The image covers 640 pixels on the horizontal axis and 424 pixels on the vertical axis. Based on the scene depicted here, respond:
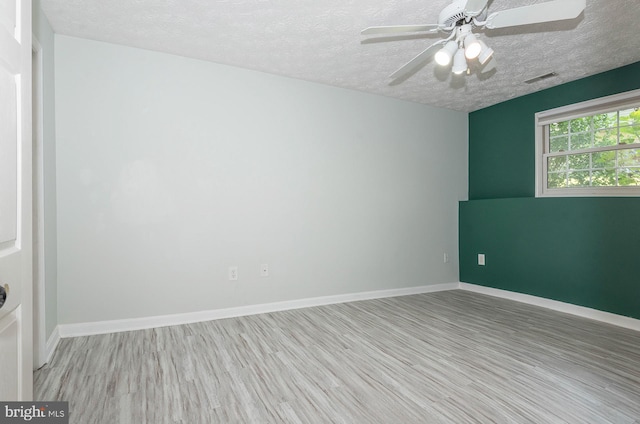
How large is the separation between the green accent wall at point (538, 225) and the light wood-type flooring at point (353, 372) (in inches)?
19.0

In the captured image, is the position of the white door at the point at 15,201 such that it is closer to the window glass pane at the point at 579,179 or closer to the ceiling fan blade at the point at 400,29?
the ceiling fan blade at the point at 400,29

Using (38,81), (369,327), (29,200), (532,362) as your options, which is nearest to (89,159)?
(38,81)

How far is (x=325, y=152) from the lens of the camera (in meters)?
3.80

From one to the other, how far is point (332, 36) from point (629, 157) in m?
3.18

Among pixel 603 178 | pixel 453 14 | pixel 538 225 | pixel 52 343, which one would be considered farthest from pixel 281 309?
pixel 603 178

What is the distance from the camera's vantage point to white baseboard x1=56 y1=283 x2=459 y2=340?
9.02 feet

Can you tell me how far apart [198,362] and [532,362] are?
7.75 ft

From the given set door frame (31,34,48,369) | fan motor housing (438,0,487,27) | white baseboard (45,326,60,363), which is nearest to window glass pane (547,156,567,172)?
fan motor housing (438,0,487,27)

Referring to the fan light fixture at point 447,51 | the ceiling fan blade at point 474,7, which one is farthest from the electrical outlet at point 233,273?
the ceiling fan blade at point 474,7

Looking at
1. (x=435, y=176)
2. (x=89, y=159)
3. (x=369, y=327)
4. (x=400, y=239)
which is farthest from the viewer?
(x=435, y=176)

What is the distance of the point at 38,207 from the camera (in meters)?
2.25

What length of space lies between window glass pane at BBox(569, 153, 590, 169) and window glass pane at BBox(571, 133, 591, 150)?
0.31ft

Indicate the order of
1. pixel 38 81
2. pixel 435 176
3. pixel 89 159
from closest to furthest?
pixel 38 81
pixel 89 159
pixel 435 176

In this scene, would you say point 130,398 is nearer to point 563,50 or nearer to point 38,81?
point 38,81
